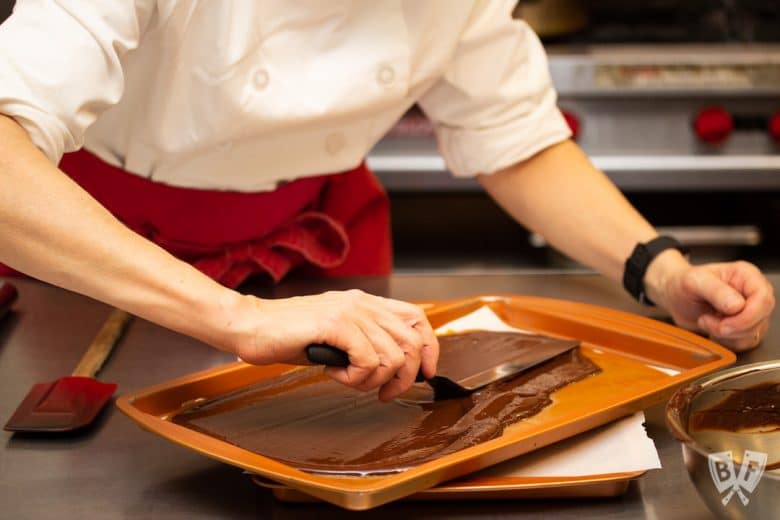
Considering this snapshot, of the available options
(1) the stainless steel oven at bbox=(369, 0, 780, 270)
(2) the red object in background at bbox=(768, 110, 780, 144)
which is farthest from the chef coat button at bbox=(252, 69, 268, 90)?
(2) the red object in background at bbox=(768, 110, 780, 144)

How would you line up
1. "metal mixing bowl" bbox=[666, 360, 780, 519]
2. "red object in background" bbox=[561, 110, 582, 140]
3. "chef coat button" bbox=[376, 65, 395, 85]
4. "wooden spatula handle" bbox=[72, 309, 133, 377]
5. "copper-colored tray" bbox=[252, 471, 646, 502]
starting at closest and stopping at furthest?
"metal mixing bowl" bbox=[666, 360, 780, 519], "copper-colored tray" bbox=[252, 471, 646, 502], "wooden spatula handle" bbox=[72, 309, 133, 377], "chef coat button" bbox=[376, 65, 395, 85], "red object in background" bbox=[561, 110, 582, 140]

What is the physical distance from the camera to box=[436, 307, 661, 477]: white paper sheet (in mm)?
860

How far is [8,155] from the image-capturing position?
899 mm

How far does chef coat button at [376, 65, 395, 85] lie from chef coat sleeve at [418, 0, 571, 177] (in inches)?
6.1

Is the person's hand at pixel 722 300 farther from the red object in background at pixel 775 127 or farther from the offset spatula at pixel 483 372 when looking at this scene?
the red object in background at pixel 775 127

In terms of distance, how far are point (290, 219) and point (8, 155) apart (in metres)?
0.54

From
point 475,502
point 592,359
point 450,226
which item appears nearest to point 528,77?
point 592,359

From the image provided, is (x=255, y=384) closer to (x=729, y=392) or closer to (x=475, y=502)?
(x=475, y=502)

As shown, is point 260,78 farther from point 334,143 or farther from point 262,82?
point 334,143

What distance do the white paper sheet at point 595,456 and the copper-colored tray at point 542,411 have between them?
0.05 feet

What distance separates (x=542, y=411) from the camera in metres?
0.95

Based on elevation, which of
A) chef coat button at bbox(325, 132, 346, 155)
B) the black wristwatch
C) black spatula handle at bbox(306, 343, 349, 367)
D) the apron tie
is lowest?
the apron tie

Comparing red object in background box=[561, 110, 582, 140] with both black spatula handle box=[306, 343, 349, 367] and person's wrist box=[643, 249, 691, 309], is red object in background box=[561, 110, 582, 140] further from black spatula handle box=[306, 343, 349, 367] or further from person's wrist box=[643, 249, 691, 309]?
black spatula handle box=[306, 343, 349, 367]

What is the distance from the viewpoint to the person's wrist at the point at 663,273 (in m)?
1.27
